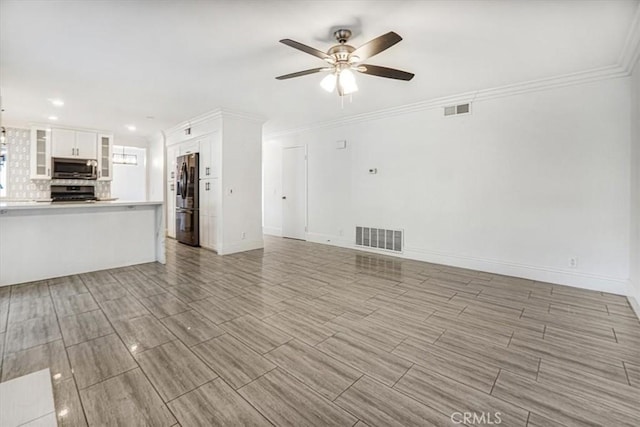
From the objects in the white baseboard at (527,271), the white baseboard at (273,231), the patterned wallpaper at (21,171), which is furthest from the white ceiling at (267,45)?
the white baseboard at (273,231)

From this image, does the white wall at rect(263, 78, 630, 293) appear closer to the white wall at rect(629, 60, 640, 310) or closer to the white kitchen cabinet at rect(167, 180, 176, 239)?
the white wall at rect(629, 60, 640, 310)

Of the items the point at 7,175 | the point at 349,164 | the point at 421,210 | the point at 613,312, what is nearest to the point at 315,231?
the point at 349,164

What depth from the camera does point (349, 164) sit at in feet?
19.7

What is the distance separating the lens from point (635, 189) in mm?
3139

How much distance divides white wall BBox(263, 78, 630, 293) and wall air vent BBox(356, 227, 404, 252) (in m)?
0.15

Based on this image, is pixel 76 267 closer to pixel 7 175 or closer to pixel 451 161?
pixel 7 175

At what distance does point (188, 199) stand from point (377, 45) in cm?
519

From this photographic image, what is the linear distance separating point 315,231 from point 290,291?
3.25 metres

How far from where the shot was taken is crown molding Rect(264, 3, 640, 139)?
286 centimetres

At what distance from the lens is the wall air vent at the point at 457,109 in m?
4.41

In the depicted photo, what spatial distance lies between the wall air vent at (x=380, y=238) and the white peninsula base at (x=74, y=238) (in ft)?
12.2

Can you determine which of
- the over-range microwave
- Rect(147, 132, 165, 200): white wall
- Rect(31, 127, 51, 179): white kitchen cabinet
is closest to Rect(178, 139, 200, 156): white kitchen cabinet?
Rect(147, 132, 165, 200): white wall

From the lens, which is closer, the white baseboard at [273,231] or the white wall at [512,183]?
the white wall at [512,183]

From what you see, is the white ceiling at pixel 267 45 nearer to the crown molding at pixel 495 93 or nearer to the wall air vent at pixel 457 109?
the crown molding at pixel 495 93
